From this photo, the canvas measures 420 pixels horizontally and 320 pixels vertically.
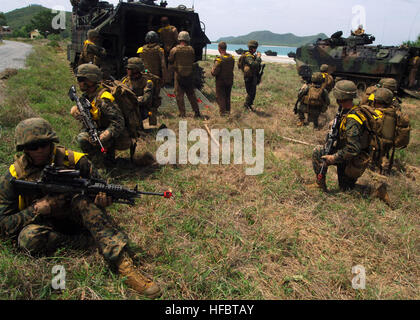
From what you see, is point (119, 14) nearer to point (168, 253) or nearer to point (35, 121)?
point (35, 121)

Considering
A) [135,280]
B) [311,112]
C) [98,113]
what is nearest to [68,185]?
[135,280]

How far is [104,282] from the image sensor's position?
253 centimetres

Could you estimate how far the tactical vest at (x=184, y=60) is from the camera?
7.34 meters

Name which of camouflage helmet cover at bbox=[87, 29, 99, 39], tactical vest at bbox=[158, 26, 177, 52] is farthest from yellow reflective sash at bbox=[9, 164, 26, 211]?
tactical vest at bbox=[158, 26, 177, 52]

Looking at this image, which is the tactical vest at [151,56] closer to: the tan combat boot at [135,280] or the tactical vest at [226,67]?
the tactical vest at [226,67]

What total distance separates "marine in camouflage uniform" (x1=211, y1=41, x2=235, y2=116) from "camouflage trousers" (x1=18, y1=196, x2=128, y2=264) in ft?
19.4

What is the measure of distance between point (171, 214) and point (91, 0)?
1050 cm

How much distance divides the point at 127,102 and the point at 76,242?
234cm

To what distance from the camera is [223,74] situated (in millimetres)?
8039

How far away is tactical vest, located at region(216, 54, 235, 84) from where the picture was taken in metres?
7.87

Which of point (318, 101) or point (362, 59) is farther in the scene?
point (362, 59)

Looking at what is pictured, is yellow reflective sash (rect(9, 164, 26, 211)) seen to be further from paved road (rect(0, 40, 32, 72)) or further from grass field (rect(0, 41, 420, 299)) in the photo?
paved road (rect(0, 40, 32, 72))

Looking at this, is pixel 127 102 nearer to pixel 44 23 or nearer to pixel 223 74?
pixel 223 74

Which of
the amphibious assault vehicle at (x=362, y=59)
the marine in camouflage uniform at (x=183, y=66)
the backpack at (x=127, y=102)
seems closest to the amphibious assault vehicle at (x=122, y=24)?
the marine in camouflage uniform at (x=183, y=66)
